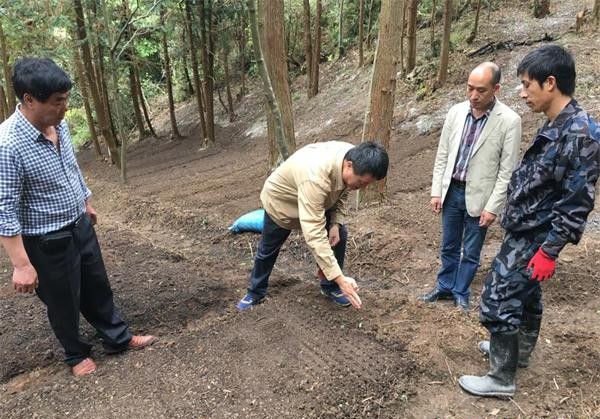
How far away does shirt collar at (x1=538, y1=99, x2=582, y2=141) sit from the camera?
7.48 feet

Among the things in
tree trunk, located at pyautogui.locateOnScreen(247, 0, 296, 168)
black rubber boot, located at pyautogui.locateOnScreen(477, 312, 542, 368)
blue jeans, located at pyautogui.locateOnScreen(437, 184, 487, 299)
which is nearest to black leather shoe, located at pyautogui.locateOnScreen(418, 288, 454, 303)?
blue jeans, located at pyautogui.locateOnScreen(437, 184, 487, 299)

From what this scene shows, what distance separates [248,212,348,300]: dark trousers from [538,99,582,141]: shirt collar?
1.72 meters

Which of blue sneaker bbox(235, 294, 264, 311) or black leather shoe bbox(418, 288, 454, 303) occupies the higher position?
blue sneaker bbox(235, 294, 264, 311)

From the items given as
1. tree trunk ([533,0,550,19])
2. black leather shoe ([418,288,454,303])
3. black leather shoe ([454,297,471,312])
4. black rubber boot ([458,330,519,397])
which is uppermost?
tree trunk ([533,0,550,19])

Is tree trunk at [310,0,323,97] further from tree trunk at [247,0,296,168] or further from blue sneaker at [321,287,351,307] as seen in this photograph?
blue sneaker at [321,287,351,307]

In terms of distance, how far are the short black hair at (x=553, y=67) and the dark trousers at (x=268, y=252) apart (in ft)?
5.86

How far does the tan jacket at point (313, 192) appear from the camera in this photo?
295 centimetres

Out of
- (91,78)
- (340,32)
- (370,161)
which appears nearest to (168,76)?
(91,78)

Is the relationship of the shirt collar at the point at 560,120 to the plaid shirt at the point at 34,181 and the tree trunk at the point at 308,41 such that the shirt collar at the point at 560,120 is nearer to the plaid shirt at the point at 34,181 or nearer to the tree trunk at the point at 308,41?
the plaid shirt at the point at 34,181

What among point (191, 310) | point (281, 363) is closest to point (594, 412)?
point (281, 363)

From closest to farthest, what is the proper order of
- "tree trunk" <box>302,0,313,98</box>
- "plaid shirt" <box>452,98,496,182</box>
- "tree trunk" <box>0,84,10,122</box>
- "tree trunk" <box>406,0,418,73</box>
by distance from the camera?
"plaid shirt" <box>452,98,496,182</box>, "tree trunk" <box>406,0,418,73</box>, "tree trunk" <box>302,0,313,98</box>, "tree trunk" <box>0,84,10,122</box>

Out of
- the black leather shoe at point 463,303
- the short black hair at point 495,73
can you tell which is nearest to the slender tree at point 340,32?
the short black hair at point 495,73

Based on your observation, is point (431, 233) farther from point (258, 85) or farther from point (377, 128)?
point (258, 85)

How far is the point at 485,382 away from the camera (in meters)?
2.71
